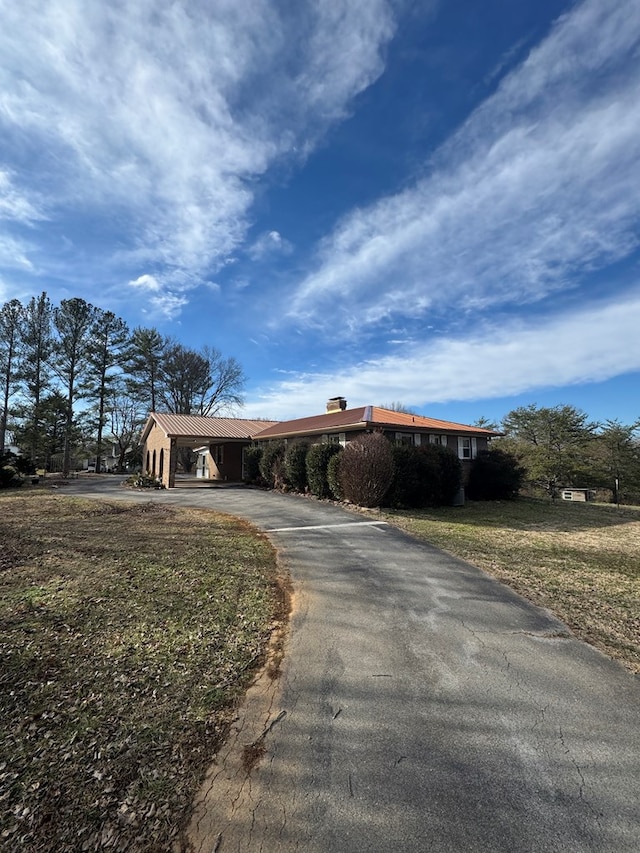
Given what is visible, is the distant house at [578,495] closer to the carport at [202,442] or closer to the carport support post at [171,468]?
the carport at [202,442]

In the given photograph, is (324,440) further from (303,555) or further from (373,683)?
(373,683)

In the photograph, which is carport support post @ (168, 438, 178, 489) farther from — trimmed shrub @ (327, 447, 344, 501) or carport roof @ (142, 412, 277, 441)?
trimmed shrub @ (327, 447, 344, 501)

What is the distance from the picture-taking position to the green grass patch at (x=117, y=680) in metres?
2.04

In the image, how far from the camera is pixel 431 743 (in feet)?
8.39

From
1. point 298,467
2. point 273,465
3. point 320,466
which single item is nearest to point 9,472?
point 273,465

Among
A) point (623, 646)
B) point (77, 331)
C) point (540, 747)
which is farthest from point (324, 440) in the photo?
point (77, 331)

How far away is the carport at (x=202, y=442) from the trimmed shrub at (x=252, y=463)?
4.66 feet

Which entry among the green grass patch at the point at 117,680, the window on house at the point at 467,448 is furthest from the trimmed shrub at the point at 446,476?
the green grass patch at the point at 117,680

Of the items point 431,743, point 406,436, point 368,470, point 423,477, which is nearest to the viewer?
point 431,743

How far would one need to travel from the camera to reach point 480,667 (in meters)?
3.53

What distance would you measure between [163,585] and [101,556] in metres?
1.90

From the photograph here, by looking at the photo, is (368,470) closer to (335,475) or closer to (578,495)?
(335,475)

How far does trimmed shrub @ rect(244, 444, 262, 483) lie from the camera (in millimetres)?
22156

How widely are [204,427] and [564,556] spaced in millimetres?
19994
